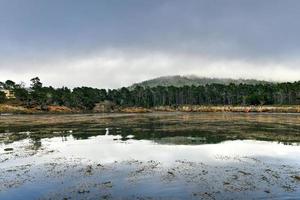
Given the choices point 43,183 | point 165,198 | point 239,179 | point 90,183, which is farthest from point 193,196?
point 43,183

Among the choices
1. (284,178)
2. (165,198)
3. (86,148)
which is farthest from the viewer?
(86,148)

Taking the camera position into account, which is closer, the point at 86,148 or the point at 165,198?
the point at 165,198

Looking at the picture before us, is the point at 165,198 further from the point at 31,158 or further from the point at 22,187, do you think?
the point at 31,158

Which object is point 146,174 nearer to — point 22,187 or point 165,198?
point 165,198

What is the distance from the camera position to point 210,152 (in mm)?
44000

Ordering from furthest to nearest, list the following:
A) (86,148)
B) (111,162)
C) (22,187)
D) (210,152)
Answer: (86,148) → (210,152) → (111,162) → (22,187)

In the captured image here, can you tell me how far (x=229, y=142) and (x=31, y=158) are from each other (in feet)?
91.1

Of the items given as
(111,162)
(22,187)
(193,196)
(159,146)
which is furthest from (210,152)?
(22,187)

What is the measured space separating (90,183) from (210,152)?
19.4 m

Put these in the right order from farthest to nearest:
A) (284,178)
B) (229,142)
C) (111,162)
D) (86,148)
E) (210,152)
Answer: (229,142) < (86,148) < (210,152) < (111,162) < (284,178)

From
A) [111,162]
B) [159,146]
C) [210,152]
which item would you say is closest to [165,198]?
[111,162]

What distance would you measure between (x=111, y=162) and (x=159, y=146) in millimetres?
12851

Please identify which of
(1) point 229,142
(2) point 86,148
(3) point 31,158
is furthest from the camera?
(1) point 229,142

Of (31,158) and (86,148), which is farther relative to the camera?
(86,148)
